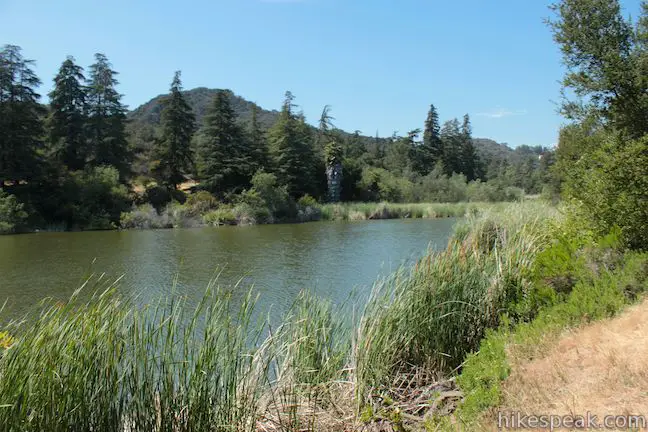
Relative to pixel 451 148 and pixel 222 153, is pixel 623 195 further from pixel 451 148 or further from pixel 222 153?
pixel 451 148

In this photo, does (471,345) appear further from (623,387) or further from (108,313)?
(108,313)

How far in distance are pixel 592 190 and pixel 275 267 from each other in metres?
9.83

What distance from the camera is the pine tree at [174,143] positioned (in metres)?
43.0

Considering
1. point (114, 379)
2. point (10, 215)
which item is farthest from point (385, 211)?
point (114, 379)

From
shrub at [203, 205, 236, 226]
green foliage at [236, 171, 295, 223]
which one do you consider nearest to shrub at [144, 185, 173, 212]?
shrub at [203, 205, 236, 226]

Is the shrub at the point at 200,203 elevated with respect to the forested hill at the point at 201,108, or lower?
lower

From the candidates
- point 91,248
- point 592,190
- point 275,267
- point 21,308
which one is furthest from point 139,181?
point 592,190

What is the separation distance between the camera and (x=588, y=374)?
3492 millimetres

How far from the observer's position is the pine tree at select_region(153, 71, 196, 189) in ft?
141

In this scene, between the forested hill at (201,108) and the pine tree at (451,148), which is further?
the forested hill at (201,108)

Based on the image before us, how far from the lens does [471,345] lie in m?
5.53

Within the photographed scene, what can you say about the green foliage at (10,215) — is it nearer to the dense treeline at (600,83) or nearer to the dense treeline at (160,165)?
the dense treeline at (160,165)

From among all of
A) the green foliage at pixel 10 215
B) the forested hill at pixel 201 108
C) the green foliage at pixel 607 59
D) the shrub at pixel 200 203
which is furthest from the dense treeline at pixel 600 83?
the forested hill at pixel 201 108

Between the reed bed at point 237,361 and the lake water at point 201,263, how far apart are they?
157 cm
